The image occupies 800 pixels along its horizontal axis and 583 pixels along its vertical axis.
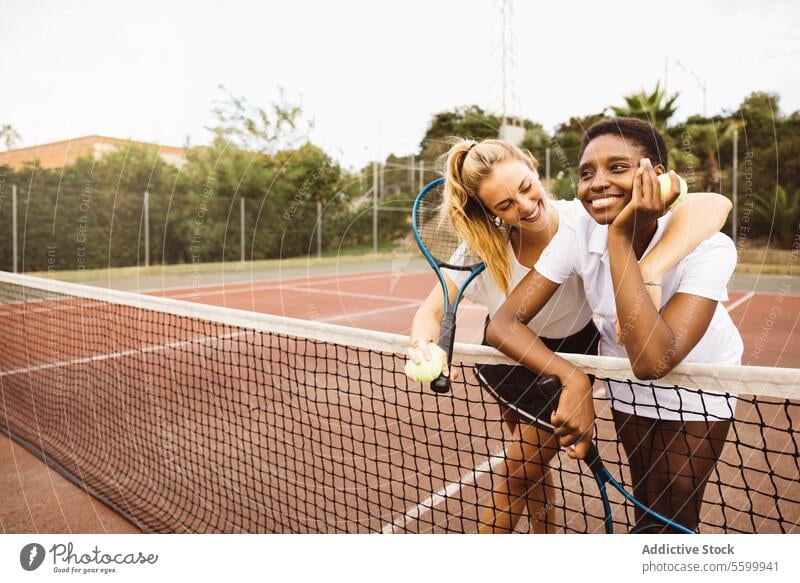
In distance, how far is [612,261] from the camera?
0.80 m

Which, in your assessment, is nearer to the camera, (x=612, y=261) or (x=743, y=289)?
(x=612, y=261)

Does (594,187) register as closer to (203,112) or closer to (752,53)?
(752,53)

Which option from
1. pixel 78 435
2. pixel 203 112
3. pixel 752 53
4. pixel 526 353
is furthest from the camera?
pixel 78 435

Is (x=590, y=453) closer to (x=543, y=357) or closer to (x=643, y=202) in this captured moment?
(x=543, y=357)

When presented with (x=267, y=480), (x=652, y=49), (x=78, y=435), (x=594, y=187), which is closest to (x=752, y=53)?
(x=652, y=49)

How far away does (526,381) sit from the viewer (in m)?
1.18

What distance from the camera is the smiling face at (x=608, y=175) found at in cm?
83

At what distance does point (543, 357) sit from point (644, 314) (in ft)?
0.68

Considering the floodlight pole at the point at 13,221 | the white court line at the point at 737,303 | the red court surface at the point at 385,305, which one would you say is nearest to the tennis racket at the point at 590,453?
the red court surface at the point at 385,305

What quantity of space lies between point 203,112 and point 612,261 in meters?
1.32

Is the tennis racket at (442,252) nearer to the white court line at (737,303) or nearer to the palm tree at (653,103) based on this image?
the palm tree at (653,103)

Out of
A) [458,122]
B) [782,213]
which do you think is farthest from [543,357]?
[782,213]

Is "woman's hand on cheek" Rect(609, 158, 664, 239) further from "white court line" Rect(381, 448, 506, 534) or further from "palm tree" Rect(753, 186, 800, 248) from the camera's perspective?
"palm tree" Rect(753, 186, 800, 248)

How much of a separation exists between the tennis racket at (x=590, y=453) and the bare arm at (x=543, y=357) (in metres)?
0.02
